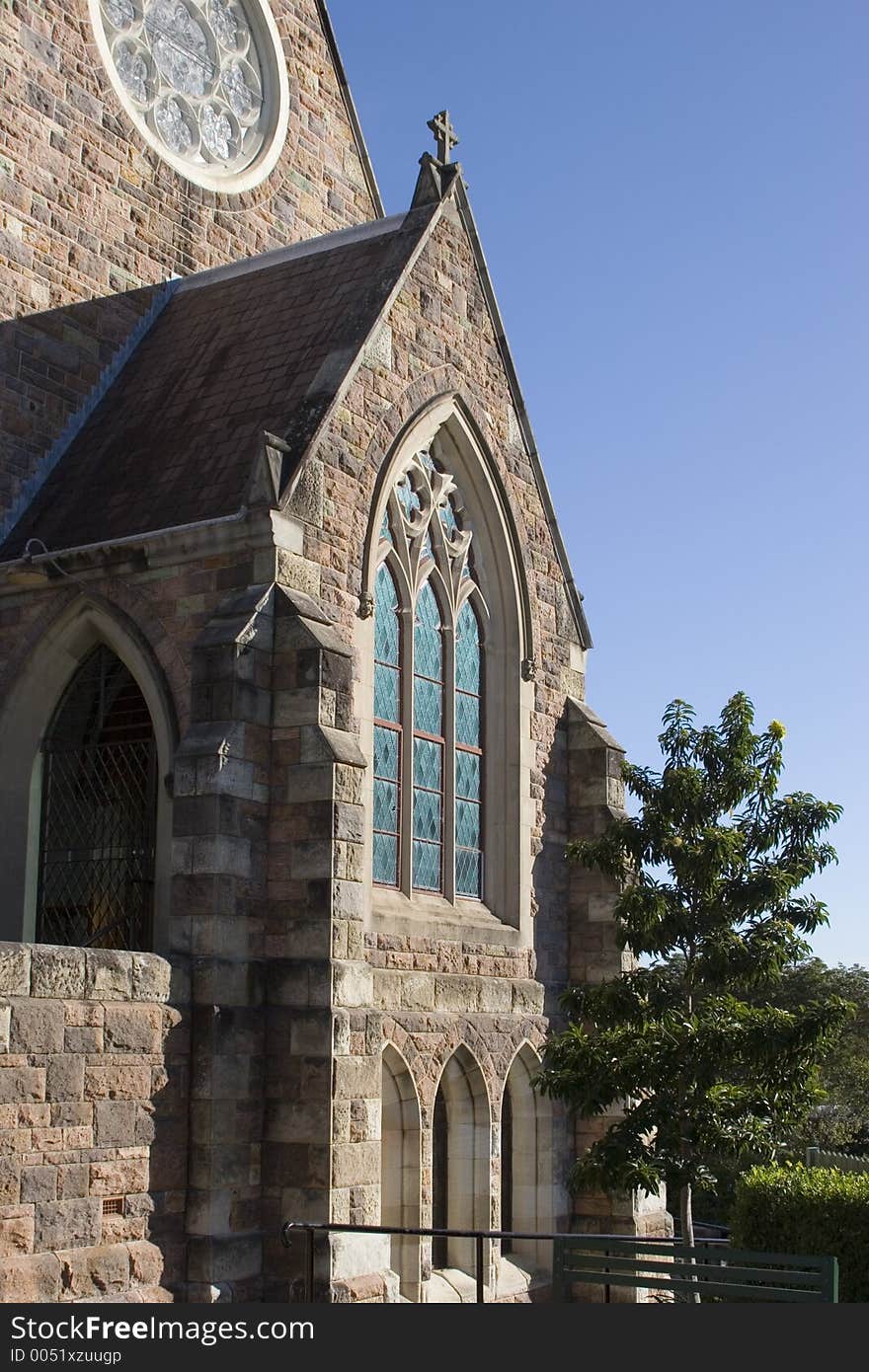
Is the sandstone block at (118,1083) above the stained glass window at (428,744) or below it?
below

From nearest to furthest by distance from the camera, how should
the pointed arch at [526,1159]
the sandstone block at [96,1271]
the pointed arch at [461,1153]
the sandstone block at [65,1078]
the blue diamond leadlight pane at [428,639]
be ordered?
the sandstone block at [96,1271], the sandstone block at [65,1078], the pointed arch at [461,1153], the blue diamond leadlight pane at [428,639], the pointed arch at [526,1159]

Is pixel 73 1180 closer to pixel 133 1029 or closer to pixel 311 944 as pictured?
pixel 133 1029

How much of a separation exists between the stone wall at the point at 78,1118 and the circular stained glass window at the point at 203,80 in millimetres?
10860

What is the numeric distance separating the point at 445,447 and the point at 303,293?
6.76 feet

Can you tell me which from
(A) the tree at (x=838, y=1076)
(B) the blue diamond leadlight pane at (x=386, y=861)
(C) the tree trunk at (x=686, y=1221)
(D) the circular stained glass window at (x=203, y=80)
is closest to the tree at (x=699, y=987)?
(C) the tree trunk at (x=686, y=1221)

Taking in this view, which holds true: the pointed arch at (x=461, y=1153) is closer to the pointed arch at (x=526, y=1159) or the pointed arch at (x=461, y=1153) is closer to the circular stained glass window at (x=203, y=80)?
the pointed arch at (x=526, y=1159)

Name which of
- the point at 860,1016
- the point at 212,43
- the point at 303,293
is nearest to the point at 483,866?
the point at 303,293

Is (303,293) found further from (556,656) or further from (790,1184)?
(790,1184)

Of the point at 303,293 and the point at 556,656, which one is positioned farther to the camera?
the point at 556,656

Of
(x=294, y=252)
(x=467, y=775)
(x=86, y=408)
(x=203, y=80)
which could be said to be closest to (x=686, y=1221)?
(x=467, y=775)

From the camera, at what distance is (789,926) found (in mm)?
14992

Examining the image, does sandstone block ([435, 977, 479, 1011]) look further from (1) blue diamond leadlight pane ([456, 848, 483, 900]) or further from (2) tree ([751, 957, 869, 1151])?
(2) tree ([751, 957, 869, 1151])

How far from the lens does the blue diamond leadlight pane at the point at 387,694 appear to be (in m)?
15.2

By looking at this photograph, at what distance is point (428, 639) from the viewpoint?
16.1 meters
